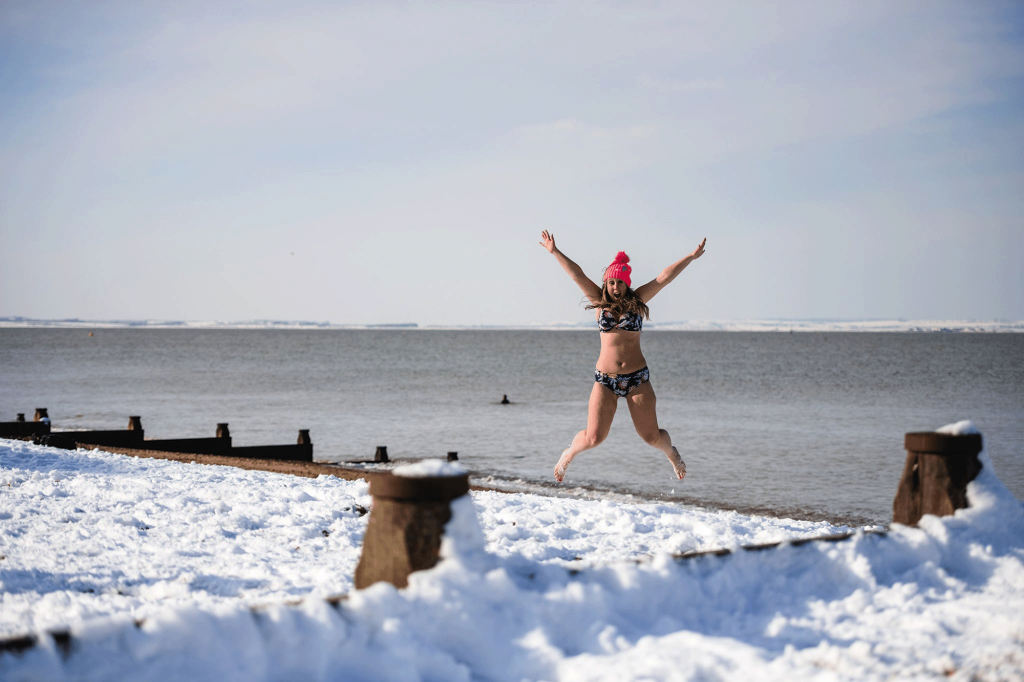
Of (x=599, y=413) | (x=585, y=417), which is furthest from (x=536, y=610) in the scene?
(x=585, y=417)

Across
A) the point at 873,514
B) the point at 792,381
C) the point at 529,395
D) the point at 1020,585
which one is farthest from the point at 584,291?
the point at 792,381

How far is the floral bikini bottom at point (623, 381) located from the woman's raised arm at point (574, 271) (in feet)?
2.27

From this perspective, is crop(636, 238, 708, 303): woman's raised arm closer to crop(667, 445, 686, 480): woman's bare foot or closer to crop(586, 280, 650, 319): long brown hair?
crop(586, 280, 650, 319): long brown hair

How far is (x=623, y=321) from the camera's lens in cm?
730

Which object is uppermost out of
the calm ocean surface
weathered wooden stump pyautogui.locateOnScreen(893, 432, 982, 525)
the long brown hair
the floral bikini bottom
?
the long brown hair

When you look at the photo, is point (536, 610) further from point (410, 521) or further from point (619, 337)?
point (619, 337)

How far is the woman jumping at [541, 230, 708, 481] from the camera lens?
23.9 ft

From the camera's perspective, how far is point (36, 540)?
641 centimetres

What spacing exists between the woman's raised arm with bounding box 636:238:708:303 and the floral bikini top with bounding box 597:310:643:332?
0.57 ft

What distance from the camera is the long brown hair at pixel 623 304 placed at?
7.25 m

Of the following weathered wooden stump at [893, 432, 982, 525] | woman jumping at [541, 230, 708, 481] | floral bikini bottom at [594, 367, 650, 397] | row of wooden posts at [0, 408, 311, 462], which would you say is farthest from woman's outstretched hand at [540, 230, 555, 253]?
row of wooden posts at [0, 408, 311, 462]

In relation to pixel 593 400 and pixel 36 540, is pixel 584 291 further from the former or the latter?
pixel 36 540

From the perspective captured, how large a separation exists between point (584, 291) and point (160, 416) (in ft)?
110

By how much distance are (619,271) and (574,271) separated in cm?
40
